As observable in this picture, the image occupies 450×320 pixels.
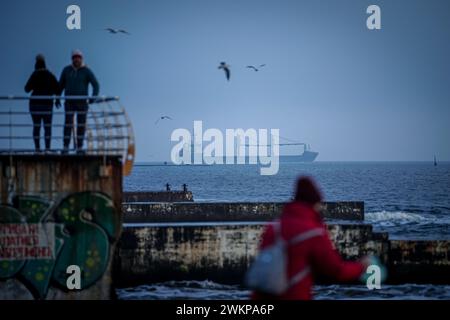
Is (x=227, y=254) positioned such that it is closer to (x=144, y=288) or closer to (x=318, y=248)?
(x=144, y=288)

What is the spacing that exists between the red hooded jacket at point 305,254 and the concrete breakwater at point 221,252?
12.9 metres

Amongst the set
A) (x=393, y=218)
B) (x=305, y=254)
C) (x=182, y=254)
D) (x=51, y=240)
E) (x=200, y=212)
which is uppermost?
(x=305, y=254)

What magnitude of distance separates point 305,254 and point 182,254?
1322 centimetres

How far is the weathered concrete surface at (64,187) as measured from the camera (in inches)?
575

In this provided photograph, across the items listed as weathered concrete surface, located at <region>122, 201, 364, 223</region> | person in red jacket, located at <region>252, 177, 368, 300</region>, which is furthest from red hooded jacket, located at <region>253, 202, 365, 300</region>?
Answer: weathered concrete surface, located at <region>122, 201, 364, 223</region>

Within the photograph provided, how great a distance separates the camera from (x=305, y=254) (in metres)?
6.89

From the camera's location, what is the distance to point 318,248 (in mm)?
6871

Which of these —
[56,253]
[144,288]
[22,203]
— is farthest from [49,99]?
[144,288]

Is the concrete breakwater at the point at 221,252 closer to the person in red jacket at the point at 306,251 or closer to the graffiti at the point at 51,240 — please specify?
the graffiti at the point at 51,240

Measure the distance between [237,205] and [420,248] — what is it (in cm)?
1213

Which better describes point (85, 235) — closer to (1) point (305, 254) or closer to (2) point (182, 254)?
(2) point (182, 254)

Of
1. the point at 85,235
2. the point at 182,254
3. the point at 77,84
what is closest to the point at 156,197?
the point at 182,254

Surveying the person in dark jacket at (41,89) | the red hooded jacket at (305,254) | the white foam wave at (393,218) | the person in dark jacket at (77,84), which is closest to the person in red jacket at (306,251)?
the red hooded jacket at (305,254)

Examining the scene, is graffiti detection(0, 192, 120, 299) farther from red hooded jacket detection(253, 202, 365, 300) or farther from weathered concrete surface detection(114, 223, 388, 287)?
red hooded jacket detection(253, 202, 365, 300)
